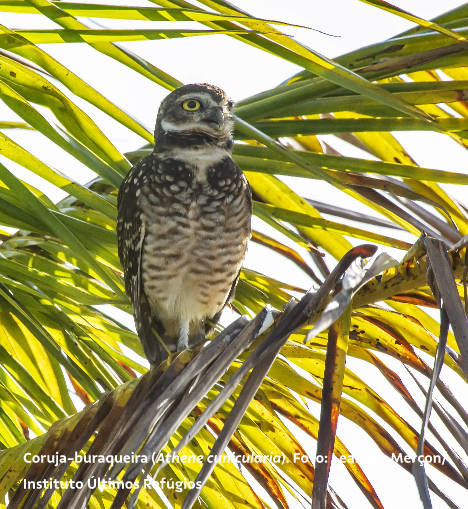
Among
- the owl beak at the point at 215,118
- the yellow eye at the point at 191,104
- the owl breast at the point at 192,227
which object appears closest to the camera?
the owl breast at the point at 192,227

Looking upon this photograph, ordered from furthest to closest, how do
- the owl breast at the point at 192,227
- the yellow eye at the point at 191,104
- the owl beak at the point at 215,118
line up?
the yellow eye at the point at 191,104 < the owl beak at the point at 215,118 < the owl breast at the point at 192,227

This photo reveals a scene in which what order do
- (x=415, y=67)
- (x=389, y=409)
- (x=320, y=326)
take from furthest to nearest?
(x=415, y=67)
(x=389, y=409)
(x=320, y=326)

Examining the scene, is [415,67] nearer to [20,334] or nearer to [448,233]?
[448,233]

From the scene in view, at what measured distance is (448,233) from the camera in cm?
226

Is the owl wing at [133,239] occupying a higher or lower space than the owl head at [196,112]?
lower

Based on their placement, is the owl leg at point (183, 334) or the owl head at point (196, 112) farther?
the owl leg at point (183, 334)

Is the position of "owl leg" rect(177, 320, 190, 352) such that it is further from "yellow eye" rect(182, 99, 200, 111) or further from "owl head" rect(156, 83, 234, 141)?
"yellow eye" rect(182, 99, 200, 111)

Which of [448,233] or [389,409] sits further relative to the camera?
[448,233]

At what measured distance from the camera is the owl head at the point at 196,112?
3.26 m

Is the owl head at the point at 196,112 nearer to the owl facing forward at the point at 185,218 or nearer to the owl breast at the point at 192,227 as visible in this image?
the owl facing forward at the point at 185,218

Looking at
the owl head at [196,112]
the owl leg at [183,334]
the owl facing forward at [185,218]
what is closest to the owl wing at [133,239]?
the owl facing forward at [185,218]

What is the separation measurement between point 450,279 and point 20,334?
179 cm

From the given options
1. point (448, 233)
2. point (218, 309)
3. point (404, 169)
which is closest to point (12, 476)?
point (404, 169)

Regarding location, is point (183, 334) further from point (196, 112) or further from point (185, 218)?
point (196, 112)
